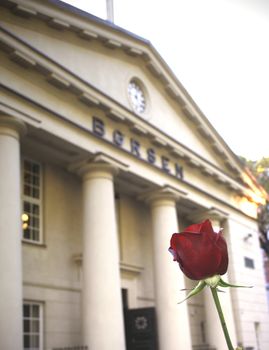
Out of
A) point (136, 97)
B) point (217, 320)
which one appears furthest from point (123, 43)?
point (217, 320)

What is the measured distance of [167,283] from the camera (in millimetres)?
18297

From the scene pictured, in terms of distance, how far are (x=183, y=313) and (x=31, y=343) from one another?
5.60m

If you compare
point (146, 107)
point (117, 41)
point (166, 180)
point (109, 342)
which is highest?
point (117, 41)

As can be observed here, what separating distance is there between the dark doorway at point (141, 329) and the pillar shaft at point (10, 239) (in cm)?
697

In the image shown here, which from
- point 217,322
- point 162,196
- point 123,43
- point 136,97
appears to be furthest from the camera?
point 217,322

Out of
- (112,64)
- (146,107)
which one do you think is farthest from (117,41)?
(146,107)

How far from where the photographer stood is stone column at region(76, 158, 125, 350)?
1466 cm

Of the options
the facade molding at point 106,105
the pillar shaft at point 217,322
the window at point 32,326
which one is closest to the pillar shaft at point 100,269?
the window at point 32,326

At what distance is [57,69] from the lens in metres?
14.5

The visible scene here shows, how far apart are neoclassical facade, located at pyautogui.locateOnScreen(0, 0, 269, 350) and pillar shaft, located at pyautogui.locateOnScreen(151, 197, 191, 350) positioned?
42 millimetres

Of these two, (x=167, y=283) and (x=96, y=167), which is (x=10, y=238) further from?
(x=167, y=283)

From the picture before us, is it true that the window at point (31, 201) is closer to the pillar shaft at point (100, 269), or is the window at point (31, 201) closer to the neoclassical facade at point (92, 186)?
the neoclassical facade at point (92, 186)

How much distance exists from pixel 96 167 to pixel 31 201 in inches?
90.8

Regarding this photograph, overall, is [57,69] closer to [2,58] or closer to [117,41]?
[2,58]
